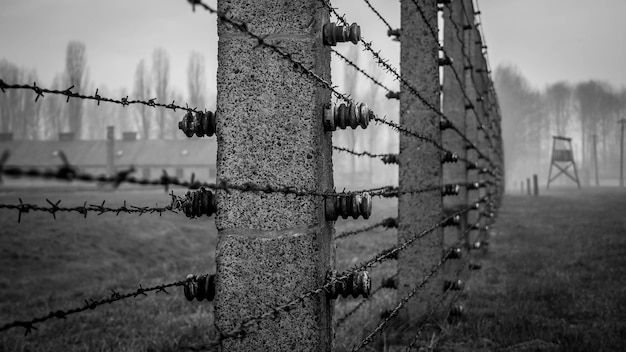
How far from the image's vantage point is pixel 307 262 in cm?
163

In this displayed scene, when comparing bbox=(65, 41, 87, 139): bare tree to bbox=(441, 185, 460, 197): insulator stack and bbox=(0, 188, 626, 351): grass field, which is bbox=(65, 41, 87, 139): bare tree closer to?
bbox=(0, 188, 626, 351): grass field

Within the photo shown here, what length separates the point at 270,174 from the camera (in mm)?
1643

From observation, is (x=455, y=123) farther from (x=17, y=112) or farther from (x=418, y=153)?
(x=17, y=112)

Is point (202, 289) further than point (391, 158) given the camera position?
No

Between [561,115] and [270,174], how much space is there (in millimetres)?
83490

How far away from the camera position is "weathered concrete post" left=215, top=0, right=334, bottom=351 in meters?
1.62

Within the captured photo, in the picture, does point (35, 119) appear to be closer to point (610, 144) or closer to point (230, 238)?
point (230, 238)

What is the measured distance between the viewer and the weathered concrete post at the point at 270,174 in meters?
1.62

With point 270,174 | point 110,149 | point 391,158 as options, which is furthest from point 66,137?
point 270,174

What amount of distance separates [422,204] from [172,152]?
168 feet

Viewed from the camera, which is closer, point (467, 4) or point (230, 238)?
point (230, 238)

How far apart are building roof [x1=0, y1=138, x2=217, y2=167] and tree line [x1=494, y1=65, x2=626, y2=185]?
127 feet

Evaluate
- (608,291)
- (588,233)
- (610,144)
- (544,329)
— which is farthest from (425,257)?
(610,144)

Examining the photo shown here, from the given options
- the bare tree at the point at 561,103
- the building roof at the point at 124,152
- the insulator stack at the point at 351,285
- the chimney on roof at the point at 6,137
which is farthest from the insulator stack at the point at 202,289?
the bare tree at the point at 561,103
